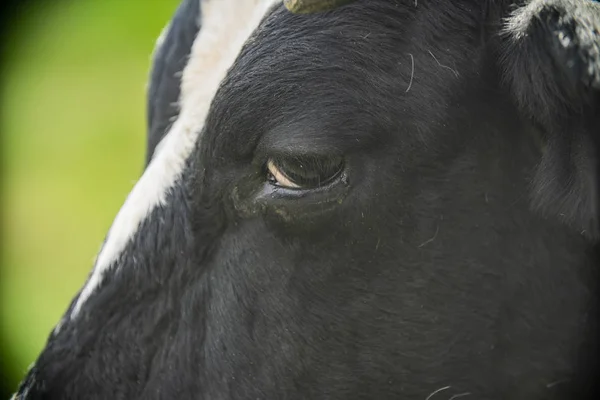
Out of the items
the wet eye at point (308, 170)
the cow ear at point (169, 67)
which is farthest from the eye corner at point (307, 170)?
the cow ear at point (169, 67)

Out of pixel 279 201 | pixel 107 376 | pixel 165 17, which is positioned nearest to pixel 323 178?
pixel 279 201

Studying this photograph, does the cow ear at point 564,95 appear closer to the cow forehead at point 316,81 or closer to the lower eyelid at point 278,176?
the cow forehead at point 316,81

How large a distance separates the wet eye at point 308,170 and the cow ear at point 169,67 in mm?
921

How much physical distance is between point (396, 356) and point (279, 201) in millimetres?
517

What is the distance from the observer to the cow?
223 centimetres

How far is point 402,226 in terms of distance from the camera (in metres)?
2.26

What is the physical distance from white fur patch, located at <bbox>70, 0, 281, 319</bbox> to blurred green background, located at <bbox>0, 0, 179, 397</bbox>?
5890mm

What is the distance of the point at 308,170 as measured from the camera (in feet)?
7.29

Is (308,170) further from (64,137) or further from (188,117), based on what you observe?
(64,137)

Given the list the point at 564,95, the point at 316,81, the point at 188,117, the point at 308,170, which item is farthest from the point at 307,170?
the point at 564,95

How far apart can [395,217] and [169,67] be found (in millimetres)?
1342

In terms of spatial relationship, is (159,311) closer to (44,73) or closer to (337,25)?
(337,25)

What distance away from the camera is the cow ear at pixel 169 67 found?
3.14 meters

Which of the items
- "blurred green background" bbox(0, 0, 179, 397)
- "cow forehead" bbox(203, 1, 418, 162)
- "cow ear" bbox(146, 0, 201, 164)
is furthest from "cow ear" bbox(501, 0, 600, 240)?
"blurred green background" bbox(0, 0, 179, 397)
